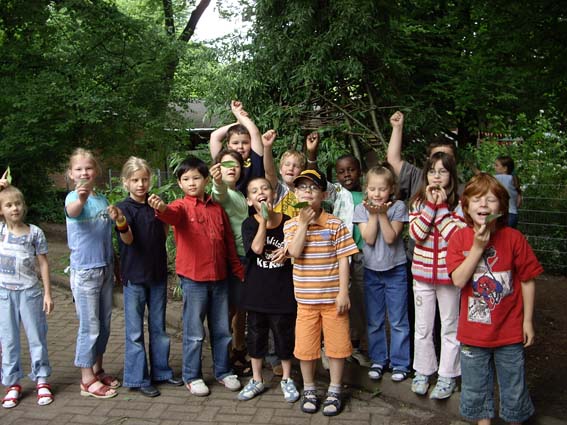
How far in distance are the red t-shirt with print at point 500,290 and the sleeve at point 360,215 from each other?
1.02 m

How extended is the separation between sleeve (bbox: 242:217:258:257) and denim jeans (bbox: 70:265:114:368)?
3.70ft

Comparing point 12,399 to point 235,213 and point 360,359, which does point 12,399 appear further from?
point 360,359

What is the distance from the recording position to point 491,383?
349 cm

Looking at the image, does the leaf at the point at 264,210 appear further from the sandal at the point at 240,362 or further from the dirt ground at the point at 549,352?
the dirt ground at the point at 549,352

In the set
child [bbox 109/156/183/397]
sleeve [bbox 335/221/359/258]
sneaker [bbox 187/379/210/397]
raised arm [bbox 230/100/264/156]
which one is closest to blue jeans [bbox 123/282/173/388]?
child [bbox 109/156/183/397]

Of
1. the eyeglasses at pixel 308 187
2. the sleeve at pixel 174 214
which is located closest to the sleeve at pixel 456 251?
the eyeglasses at pixel 308 187

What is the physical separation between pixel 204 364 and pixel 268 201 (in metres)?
1.85

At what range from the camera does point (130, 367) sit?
4.57m

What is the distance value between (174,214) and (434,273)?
190 centimetres

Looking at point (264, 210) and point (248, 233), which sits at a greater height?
Answer: point (264, 210)

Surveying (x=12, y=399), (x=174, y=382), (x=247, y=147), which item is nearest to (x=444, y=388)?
(x=174, y=382)

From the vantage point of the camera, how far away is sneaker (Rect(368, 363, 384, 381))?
14.5 ft

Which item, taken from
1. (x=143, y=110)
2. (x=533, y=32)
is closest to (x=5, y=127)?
(x=143, y=110)

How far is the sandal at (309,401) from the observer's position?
13.6 ft
